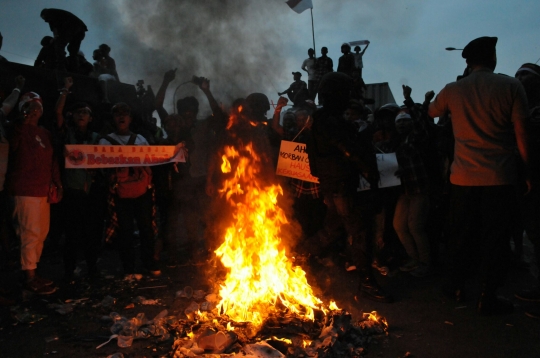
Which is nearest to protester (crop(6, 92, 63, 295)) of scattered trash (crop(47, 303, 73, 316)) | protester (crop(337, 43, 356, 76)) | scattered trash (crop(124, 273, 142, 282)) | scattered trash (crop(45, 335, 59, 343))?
scattered trash (crop(47, 303, 73, 316))

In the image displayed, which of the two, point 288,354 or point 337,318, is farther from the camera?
point 337,318

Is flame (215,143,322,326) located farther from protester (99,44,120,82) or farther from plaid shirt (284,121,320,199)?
protester (99,44,120,82)

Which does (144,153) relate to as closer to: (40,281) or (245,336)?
(40,281)

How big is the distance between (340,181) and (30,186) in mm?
3854

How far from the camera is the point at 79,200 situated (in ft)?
18.9

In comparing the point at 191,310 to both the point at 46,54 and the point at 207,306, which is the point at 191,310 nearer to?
the point at 207,306

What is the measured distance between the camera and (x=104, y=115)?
26.3ft

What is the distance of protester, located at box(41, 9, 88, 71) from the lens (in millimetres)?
8984

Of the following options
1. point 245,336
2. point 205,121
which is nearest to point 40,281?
point 245,336

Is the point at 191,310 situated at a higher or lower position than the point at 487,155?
lower

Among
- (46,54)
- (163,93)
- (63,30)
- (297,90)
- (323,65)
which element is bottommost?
(163,93)

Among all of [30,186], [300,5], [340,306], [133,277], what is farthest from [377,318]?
[300,5]

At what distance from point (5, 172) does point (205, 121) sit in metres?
3.17

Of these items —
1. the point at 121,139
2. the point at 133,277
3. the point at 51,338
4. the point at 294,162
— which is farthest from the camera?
the point at 294,162
